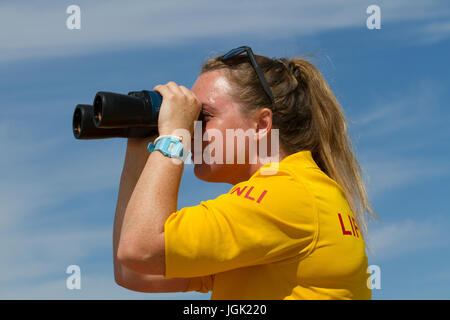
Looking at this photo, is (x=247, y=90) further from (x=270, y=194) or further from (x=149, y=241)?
(x=149, y=241)

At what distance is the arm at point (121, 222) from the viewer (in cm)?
299

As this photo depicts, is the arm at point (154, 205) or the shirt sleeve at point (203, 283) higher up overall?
the arm at point (154, 205)

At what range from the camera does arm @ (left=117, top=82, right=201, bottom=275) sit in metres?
2.20

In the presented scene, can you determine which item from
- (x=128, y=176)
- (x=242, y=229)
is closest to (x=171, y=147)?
(x=242, y=229)

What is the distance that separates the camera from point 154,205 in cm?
228

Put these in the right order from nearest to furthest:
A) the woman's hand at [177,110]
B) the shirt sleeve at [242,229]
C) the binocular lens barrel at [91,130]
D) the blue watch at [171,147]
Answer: the shirt sleeve at [242,229], the blue watch at [171,147], the woman's hand at [177,110], the binocular lens barrel at [91,130]

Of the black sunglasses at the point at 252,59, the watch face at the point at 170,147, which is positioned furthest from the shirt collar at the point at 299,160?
the watch face at the point at 170,147

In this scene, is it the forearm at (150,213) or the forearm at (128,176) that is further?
the forearm at (128,176)

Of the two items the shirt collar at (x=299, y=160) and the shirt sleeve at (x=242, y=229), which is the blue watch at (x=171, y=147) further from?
the shirt collar at (x=299, y=160)

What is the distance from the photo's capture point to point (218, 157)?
107 inches

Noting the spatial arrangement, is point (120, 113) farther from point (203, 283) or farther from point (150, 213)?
point (203, 283)

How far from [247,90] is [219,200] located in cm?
68

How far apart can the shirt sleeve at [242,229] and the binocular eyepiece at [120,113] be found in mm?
526

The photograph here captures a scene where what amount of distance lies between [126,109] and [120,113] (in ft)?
0.13
